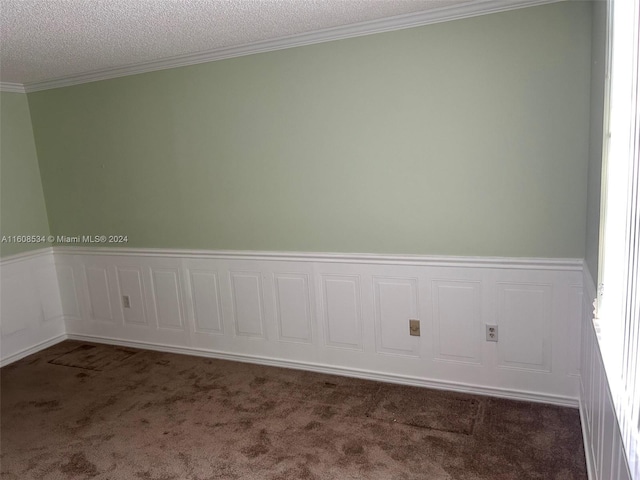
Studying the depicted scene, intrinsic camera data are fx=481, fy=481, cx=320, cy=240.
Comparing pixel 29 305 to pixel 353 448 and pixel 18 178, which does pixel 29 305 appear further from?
pixel 353 448

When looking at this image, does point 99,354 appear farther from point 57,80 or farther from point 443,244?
point 443,244

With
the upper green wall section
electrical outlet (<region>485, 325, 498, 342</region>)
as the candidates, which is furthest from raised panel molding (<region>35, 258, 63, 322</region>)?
electrical outlet (<region>485, 325, 498, 342</region>)

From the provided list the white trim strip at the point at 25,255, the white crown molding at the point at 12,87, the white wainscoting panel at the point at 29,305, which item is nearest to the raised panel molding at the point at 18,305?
the white wainscoting panel at the point at 29,305

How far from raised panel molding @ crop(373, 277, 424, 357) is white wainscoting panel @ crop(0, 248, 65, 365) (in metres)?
2.99

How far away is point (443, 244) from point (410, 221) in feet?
0.82

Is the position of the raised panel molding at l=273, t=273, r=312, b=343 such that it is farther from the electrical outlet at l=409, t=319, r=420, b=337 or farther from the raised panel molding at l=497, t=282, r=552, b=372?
the raised panel molding at l=497, t=282, r=552, b=372

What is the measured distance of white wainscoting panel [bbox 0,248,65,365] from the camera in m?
4.06

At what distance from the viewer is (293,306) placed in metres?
3.54

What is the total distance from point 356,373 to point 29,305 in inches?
117

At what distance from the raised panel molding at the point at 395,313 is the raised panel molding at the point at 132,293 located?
209cm

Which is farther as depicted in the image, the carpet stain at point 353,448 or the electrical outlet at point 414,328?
the electrical outlet at point 414,328

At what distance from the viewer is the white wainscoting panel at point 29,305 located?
4062mm

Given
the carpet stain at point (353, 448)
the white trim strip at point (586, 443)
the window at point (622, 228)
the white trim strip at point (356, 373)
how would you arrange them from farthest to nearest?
the white trim strip at point (356, 373)
the carpet stain at point (353, 448)
the white trim strip at point (586, 443)
the window at point (622, 228)

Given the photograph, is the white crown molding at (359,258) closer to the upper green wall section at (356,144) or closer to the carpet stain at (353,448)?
the upper green wall section at (356,144)
